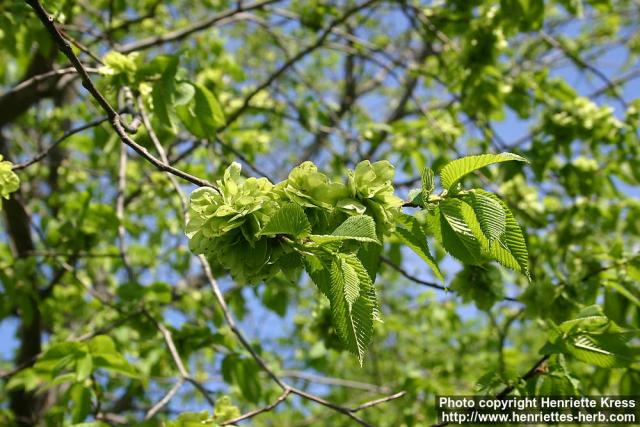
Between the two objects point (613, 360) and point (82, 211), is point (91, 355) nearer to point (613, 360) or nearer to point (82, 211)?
point (82, 211)

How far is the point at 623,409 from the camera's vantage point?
103 inches

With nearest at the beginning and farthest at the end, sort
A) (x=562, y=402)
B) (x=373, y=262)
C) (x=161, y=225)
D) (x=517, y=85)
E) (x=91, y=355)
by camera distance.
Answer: (x=373, y=262)
(x=562, y=402)
(x=91, y=355)
(x=517, y=85)
(x=161, y=225)

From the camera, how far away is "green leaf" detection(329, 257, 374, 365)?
1305 millimetres

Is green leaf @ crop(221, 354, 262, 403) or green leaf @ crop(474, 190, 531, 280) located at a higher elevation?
green leaf @ crop(474, 190, 531, 280)

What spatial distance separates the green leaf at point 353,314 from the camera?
130 cm

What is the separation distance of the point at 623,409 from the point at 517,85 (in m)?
2.30

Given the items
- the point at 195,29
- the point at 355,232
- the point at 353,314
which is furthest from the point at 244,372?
the point at 195,29

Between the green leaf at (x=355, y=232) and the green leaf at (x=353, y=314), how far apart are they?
7cm

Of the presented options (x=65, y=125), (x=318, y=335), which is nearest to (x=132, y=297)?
(x=318, y=335)

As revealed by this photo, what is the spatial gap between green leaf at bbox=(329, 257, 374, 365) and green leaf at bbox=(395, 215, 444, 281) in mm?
343

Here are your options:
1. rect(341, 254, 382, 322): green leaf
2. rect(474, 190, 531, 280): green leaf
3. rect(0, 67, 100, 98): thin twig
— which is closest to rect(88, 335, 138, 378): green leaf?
rect(0, 67, 100, 98): thin twig

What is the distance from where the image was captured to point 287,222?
4.17ft

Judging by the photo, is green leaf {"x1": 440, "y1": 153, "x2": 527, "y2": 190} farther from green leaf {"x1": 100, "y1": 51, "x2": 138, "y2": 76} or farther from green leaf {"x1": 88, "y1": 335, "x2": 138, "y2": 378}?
green leaf {"x1": 88, "y1": 335, "x2": 138, "y2": 378}

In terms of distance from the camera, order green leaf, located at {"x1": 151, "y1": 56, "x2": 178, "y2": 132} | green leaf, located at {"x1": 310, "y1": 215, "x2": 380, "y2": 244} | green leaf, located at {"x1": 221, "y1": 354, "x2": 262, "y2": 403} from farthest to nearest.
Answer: green leaf, located at {"x1": 221, "y1": 354, "x2": 262, "y2": 403}, green leaf, located at {"x1": 151, "y1": 56, "x2": 178, "y2": 132}, green leaf, located at {"x1": 310, "y1": 215, "x2": 380, "y2": 244}
